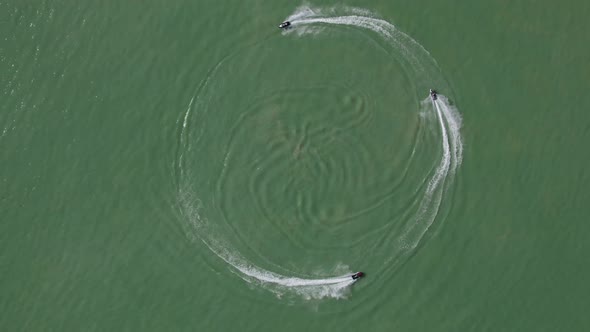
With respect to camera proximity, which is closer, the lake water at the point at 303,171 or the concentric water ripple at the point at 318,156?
the lake water at the point at 303,171

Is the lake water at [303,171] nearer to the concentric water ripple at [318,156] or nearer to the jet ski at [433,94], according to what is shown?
the concentric water ripple at [318,156]

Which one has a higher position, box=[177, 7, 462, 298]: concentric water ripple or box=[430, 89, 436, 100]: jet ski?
box=[430, 89, 436, 100]: jet ski

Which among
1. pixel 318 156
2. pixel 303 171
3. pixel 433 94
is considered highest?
pixel 433 94

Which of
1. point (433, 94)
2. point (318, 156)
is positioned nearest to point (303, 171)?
point (318, 156)

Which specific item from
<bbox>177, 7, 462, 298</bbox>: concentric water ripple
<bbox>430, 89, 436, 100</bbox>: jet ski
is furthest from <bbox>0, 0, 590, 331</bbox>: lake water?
<bbox>430, 89, 436, 100</bbox>: jet ski

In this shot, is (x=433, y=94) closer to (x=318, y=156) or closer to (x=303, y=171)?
(x=318, y=156)

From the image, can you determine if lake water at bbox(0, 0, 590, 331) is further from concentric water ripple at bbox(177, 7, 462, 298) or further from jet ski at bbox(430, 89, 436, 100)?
jet ski at bbox(430, 89, 436, 100)

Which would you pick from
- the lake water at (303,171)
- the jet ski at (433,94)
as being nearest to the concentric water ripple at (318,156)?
the lake water at (303,171)

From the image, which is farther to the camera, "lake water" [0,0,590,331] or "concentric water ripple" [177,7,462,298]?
"concentric water ripple" [177,7,462,298]

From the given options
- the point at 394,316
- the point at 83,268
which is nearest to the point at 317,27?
the point at 394,316
